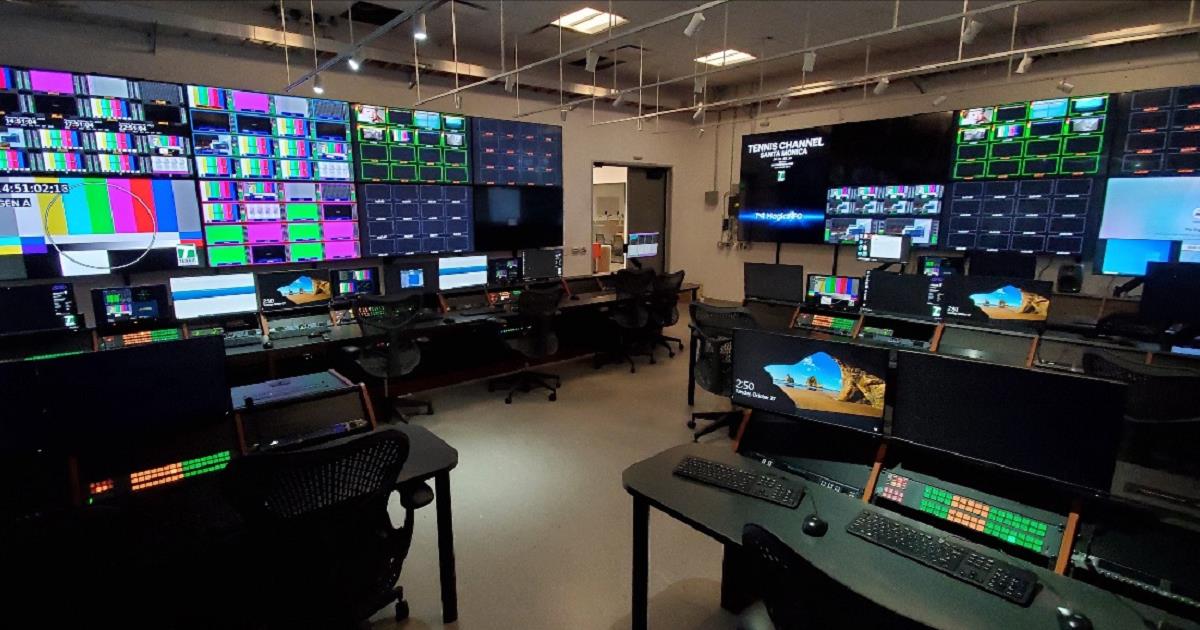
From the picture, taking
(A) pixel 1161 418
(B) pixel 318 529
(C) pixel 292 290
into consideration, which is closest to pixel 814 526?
(B) pixel 318 529

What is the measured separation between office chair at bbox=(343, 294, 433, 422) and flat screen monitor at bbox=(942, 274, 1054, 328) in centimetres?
398

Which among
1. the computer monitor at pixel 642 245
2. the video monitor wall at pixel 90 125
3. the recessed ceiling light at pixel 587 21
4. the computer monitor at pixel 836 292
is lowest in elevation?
the computer monitor at pixel 836 292

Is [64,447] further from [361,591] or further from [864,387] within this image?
[864,387]

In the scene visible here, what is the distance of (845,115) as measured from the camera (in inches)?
283

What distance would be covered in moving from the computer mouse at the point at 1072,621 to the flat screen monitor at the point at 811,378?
2.10 feet

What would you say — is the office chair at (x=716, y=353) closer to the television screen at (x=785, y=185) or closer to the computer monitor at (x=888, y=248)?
the computer monitor at (x=888, y=248)

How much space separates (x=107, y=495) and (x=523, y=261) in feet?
13.7

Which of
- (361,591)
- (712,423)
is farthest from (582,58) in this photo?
(361,591)

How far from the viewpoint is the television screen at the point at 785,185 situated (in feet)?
23.4

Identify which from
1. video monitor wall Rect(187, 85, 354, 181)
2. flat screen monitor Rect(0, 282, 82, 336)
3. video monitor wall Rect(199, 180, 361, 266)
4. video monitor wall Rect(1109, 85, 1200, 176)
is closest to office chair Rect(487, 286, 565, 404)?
video monitor wall Rect(199, 180, 361, 266)

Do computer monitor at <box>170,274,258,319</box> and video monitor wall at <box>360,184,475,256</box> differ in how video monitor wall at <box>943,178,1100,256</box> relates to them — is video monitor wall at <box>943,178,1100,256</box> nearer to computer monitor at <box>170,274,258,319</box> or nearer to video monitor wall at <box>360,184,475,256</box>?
video monitor wall at <box>360,184,475,256</box>

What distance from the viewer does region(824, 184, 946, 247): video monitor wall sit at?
20.4 feet

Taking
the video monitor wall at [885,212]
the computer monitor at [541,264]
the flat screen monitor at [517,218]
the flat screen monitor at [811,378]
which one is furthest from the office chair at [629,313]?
the flat screen monitor at [811,378]

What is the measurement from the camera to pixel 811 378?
74.3 inches
